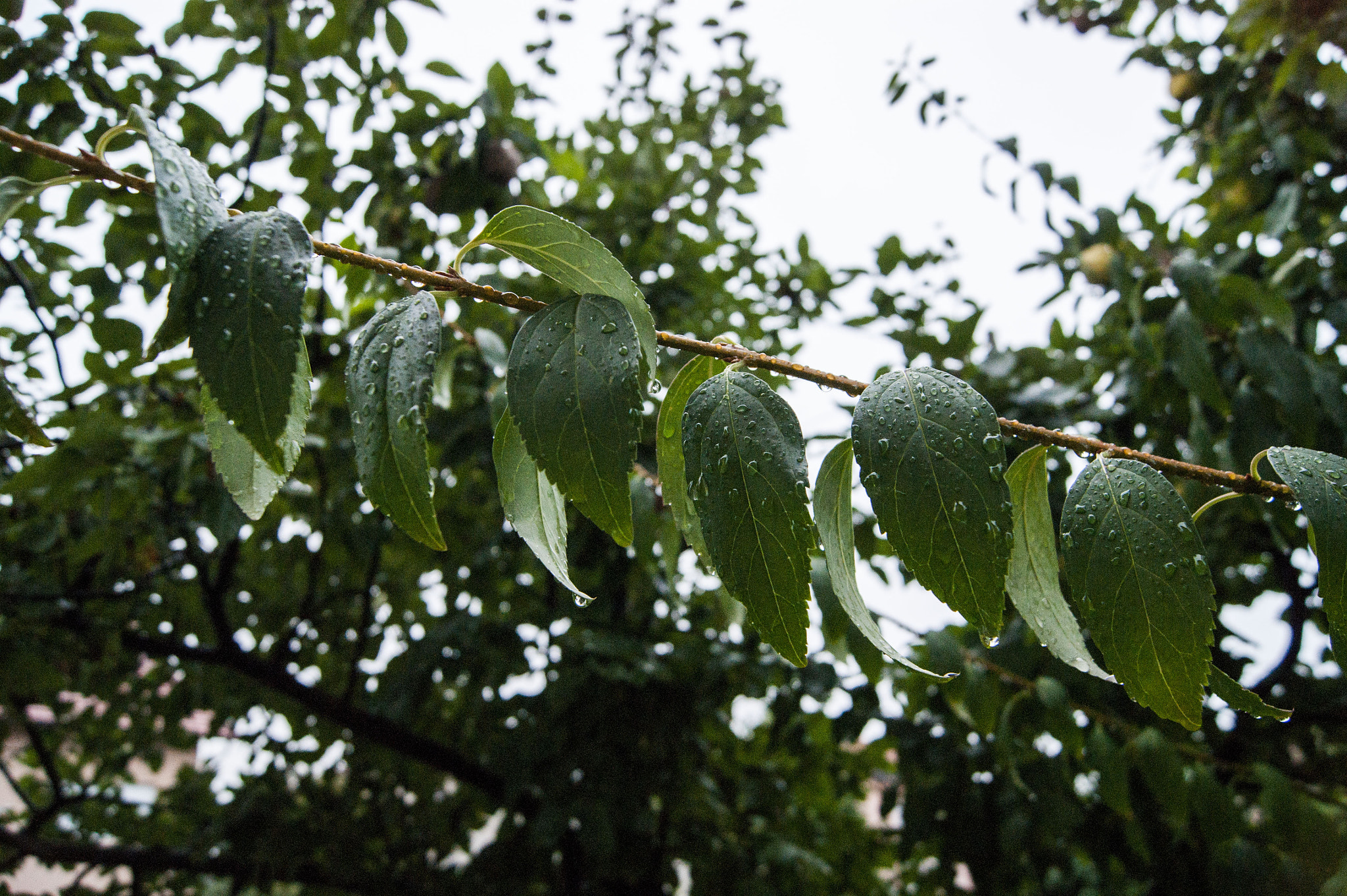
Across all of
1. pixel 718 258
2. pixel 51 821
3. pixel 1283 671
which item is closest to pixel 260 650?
pixel 51 821

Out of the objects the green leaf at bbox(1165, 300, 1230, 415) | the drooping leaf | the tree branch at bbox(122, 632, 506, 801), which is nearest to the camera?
→ the drooping leaf

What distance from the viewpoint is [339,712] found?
1.80 m

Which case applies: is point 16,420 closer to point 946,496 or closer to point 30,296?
point 946,496

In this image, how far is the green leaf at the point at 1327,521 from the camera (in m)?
0.40

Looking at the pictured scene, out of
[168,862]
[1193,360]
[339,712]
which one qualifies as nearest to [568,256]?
[1193,360]

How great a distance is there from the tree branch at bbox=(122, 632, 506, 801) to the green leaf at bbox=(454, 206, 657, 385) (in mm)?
1471

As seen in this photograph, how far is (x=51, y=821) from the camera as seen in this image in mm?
2152

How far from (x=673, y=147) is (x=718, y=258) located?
0.31 meters

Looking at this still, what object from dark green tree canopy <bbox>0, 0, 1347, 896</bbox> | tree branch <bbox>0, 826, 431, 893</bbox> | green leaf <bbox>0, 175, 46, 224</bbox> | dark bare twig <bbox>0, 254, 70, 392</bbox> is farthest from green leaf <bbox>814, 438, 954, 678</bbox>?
tree branch <bbox>0, 826, 431, 893</bbox>

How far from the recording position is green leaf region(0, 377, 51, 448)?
1.35 ft

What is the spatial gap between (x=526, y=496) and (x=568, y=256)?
5.3 inches

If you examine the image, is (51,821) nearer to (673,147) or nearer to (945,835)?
(945,835)

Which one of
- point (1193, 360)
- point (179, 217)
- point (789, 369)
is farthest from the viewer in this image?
point (1193, 360)

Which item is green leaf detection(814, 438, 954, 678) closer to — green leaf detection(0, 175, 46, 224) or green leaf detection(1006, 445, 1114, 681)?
green leaf detection(1006, 445, 1114, 681)
